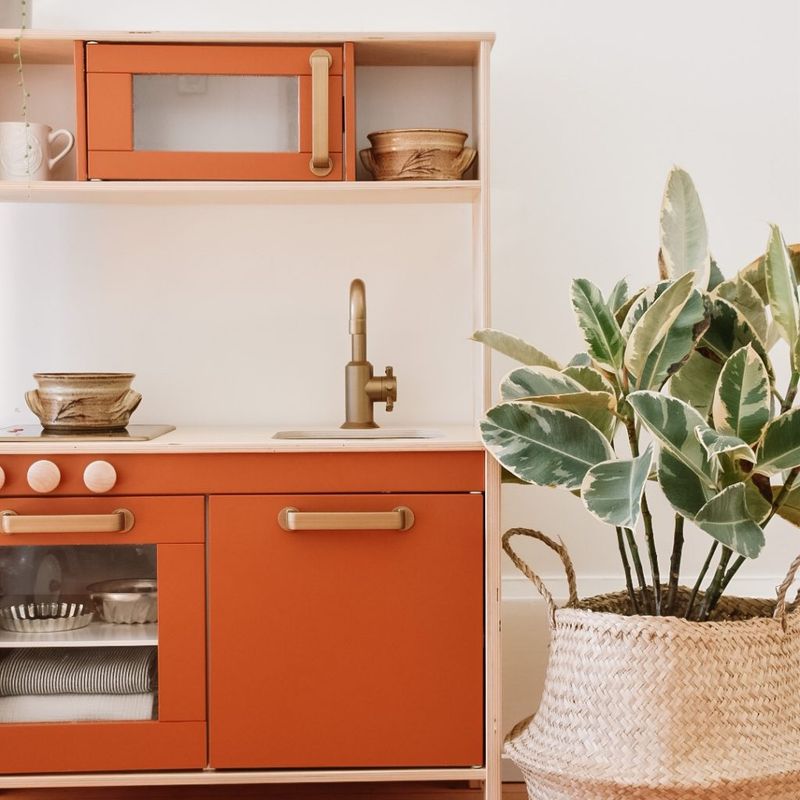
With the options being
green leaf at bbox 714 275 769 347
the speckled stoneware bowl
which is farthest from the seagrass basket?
the speckled stoneware bowl

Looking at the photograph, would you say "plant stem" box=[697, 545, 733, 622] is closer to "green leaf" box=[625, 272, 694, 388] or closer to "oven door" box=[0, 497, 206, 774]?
"green leaf" box=[625, 272, 694, 388]

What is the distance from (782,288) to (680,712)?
0.72m

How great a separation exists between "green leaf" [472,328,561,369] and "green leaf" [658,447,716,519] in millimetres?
303

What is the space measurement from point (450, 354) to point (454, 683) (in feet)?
2.83

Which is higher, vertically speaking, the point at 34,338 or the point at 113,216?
the point at 113,216

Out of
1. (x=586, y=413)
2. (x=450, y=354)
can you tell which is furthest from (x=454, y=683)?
(x=450, y=354)

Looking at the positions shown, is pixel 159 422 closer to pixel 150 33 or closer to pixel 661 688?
pixel 150 33

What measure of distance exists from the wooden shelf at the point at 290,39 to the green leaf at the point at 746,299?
0.75m

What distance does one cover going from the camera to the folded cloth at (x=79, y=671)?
1987 mm

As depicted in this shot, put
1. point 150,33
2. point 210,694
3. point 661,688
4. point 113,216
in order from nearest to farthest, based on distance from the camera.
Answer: point 661,688 < point 210,694 < point 150,33 < point 113,216

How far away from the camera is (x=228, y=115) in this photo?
217cm

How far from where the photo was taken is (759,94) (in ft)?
8.33

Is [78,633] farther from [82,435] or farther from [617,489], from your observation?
[617,489]

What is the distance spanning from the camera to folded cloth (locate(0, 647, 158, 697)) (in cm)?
199
